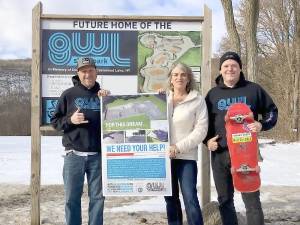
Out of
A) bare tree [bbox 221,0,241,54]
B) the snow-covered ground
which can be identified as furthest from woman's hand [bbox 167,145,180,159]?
bare tree [bbox 221,0,241,54]

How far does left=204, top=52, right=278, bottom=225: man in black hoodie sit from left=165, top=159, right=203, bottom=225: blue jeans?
9.2 inches

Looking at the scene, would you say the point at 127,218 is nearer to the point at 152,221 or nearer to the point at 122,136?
the point at 152,221

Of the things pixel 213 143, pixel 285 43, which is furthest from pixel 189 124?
pixel 285 43

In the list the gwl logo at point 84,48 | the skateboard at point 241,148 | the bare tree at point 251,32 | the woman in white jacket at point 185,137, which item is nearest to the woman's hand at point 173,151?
the woman in white jacket at point 185,137

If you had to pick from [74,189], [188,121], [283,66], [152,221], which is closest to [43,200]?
[152,221]

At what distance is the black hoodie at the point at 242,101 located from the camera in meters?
4.55

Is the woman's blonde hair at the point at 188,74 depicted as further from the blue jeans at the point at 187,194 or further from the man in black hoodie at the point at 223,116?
the blue jeans at the point at 187,194

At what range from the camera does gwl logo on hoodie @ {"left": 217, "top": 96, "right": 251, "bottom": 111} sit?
454 cm

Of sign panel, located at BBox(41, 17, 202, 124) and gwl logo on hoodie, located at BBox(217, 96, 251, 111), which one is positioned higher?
sign panel, located at BBox(41, 17, 202, 124)

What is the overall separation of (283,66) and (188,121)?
103 ft

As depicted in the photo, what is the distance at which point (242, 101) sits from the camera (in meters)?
4.54

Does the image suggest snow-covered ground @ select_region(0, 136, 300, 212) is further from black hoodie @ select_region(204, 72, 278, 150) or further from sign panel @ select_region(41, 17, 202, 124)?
black hoodie @ select_region(204, 72, 278, 150)

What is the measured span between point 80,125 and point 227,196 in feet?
5.27

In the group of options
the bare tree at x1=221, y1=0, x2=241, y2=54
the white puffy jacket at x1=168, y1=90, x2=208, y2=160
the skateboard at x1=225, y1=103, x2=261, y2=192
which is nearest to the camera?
the skateboard at x1=225, y1=103, x2=261, y2=192
